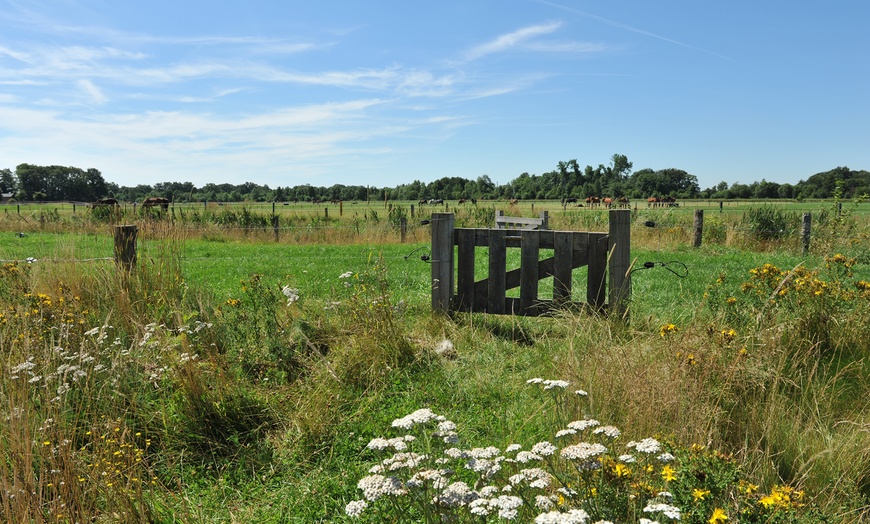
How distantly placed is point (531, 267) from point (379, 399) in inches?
103

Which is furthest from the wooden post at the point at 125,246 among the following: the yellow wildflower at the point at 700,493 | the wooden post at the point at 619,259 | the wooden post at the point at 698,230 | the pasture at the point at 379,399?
the wooden post at the point at 698,230

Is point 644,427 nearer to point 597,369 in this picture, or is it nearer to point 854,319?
point 597,369

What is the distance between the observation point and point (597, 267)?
6.07 metres

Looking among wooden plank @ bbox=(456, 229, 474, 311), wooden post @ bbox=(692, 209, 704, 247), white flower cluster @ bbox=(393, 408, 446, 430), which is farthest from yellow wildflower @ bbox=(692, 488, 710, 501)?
wooden post @ bbox=(692, 209, 704, 247)

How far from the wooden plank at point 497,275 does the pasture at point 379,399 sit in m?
0.22

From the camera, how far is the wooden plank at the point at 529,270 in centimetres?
621

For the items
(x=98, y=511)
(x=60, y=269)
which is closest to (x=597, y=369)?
(x=98, y=511)

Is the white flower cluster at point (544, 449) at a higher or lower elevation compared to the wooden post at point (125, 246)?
lower

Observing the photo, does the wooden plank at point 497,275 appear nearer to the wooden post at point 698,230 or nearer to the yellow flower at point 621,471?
the yellow flower at point 621,471

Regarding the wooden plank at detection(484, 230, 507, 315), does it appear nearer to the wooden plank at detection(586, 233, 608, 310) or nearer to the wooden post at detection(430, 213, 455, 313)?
the wooden post at detection(430, 213, 455, 313)

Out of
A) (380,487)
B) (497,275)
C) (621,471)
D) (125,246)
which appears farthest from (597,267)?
(125,246)

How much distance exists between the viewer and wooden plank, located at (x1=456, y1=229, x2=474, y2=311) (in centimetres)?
647

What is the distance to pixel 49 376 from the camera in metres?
3.25

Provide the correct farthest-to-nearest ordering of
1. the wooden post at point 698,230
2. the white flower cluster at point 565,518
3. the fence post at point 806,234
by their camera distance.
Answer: the wooden post at point 698,230, the fence post at point 806,234, the white flower cluster at point 565,518
